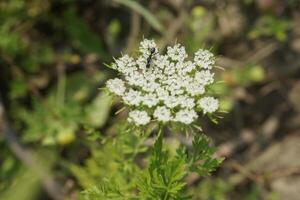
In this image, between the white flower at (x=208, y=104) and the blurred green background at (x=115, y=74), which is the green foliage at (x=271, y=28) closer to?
the blurred green background at (x=115, y=74)

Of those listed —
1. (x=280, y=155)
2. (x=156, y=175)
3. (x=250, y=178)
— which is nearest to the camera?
(x=156, y=175)

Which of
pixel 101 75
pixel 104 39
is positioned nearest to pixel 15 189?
pixel 101 75

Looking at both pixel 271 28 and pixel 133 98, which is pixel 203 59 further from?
pixel 271 28

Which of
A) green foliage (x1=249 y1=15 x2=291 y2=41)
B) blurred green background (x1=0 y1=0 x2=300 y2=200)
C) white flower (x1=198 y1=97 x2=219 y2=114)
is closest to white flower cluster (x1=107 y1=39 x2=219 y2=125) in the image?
white flower (x1=198 y1=97 x2=219 y2=114)

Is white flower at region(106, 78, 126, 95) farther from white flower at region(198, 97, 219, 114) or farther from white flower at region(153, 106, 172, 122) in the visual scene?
white flower at region(198, 97, 219, 114)

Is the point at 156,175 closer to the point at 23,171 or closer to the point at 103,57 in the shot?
the point at 23,171

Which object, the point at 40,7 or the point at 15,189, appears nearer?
the point at 15,189

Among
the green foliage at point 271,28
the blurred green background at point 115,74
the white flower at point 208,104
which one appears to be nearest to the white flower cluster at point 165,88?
the white flower at point 208,104
